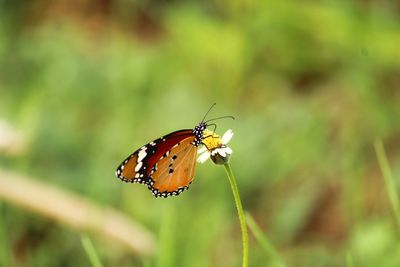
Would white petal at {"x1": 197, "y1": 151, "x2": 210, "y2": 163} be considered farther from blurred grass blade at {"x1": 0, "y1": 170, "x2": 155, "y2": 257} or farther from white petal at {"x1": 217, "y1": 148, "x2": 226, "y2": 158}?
blurred grass blade at {"x1": 0, "y1": 170, "x2": 155, "y2": 257}

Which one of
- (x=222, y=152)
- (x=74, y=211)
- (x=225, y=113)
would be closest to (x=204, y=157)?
(x=222, y=152)

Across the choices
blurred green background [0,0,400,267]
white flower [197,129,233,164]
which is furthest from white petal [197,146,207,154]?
blurred green background [0,0,400,267]

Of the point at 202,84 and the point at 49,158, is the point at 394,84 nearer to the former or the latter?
the point at 202,84

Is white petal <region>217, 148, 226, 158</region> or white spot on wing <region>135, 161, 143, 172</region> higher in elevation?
white spot on wing <region>135, 161, 143, 172</region>

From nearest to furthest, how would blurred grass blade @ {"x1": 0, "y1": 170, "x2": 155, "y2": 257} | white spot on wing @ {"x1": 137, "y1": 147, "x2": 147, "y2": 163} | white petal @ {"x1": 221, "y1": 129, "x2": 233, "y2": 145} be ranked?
white petal @ {"x1": 221, "y1": 129, "x2": 233, "y2": 145} → white spot on wing @ {"x1": 137, "y1": 147, "x2": 147, "y2": 163} → blurred grass blade @ {"x1": 0, "y1": 170, "x2": 155, "y2": 257}

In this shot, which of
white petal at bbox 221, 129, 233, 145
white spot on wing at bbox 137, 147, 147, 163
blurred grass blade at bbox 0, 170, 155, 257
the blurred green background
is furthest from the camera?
the blurred green background

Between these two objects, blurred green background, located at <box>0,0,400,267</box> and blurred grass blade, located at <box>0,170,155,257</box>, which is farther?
blurred green background, located at <box>0,0,400,267</box>

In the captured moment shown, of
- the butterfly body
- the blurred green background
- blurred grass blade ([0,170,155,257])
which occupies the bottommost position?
the butterfly body
